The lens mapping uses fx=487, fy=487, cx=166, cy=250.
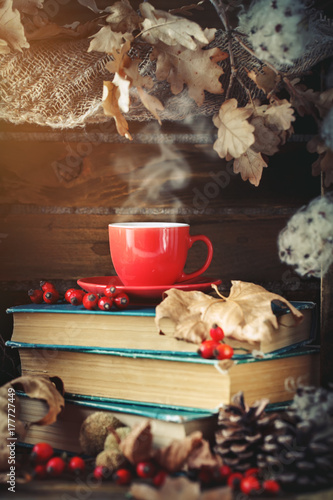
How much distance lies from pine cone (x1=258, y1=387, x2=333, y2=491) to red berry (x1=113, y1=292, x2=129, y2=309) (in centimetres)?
32

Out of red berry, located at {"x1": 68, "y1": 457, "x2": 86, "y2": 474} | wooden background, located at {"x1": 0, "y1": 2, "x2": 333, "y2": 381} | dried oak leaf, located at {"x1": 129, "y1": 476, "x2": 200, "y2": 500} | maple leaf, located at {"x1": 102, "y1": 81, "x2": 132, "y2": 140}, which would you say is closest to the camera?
dried oak leaf, located at {"x1": 129, "y1": 476, "x2": 200, "y2": 500}

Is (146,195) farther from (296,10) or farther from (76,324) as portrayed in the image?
(296,10)

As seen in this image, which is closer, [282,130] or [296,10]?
[296,10]

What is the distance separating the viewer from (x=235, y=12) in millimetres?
1102

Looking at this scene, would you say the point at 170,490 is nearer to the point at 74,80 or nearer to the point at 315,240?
the point at 315,240

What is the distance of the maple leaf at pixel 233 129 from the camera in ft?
3.09

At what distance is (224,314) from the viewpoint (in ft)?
2.56

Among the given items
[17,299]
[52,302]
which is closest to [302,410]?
[52,302]

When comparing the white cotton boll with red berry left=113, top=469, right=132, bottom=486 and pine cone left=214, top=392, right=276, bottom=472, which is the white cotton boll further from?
red berry left=113, top=469, right=132, bottom=486

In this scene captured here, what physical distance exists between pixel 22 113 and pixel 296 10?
564 mm

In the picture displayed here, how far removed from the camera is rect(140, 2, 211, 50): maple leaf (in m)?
0.81

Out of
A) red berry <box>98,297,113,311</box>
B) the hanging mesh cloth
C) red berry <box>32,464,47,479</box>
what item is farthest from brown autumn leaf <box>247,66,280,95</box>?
red berry <box>32,464,47,479</box>

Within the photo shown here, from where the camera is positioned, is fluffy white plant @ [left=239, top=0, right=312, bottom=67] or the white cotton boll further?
the white cotton boll

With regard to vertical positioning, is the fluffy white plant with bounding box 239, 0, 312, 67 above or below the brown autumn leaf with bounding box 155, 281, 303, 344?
above
